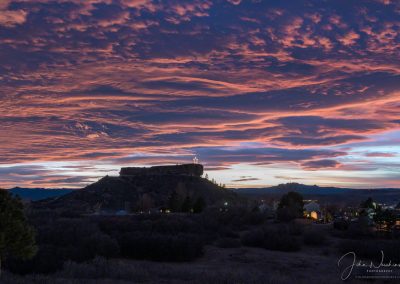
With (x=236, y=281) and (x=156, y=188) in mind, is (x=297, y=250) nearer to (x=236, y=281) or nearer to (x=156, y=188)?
(x=236, y=281)

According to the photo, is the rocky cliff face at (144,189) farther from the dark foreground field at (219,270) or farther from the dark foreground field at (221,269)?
the dark foreground field at (219,270)

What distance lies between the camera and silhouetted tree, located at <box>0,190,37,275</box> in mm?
13805

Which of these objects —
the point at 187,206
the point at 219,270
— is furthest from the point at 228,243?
the point at 187,206

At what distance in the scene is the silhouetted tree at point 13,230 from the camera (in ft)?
45.3

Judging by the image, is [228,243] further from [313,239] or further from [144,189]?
[144,189]

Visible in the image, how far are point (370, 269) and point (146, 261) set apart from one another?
9488 millimetres

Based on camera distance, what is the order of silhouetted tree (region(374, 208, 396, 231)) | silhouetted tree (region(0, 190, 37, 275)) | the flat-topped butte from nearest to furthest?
1. silhouetted tree (region(0, 190, 37, 275))
2. silhouetted tree (region(374, 208, 396, 231))
3. the flat-topped butte

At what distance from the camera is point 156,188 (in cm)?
12006

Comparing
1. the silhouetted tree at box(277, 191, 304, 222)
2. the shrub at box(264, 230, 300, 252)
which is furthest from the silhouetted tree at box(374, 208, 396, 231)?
the shrub at box(264, 230, 300, 252)

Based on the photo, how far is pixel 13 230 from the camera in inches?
549

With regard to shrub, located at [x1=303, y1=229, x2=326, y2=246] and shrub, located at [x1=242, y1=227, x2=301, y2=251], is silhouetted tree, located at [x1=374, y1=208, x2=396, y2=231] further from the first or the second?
shrub, located at [x1=242, y1=227, x2=301, y2=251]

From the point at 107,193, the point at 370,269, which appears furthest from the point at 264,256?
the point at 107,193

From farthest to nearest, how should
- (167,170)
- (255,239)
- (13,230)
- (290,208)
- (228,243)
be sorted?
(167,170), (290,208), (255,239), (228,243), (13,230)

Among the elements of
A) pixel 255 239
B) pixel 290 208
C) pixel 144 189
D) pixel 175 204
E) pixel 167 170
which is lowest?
pixel 255 239
